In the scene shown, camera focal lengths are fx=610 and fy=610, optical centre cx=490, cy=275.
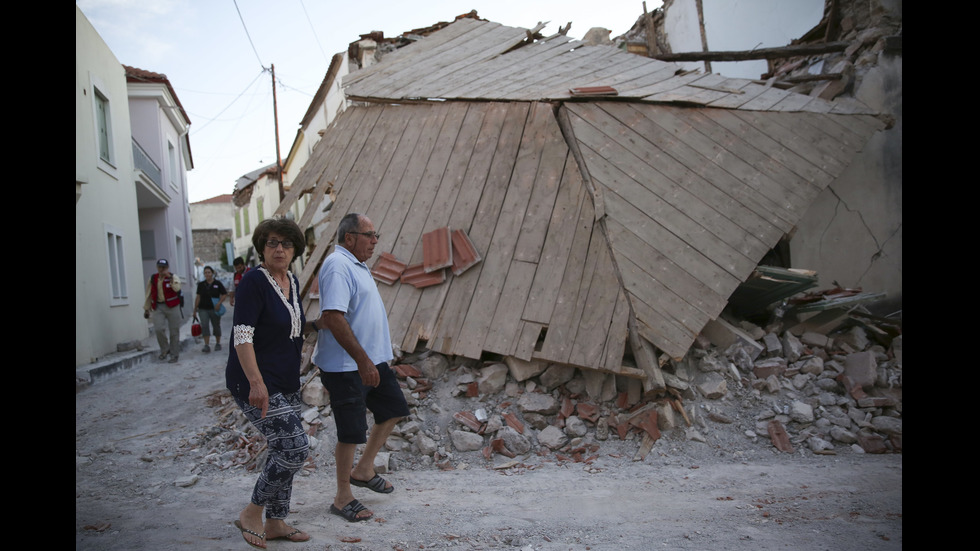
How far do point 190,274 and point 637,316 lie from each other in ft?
64.2

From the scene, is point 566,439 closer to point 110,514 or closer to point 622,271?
point 622,271

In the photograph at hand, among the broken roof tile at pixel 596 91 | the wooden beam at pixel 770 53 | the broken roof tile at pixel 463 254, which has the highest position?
the wooden beam at pixel 770 53

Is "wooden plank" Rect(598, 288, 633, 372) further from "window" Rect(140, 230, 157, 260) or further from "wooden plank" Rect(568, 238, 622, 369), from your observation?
"window" Rect(140, 230, 157, 260)

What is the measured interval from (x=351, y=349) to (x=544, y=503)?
1530mm

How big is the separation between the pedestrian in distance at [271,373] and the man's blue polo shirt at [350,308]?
28cm

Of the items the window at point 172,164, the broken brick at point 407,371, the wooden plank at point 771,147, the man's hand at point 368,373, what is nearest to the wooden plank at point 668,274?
the wooden plank at point 771,147

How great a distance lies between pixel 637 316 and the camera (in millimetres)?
4832

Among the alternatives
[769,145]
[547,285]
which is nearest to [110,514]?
[547,285]

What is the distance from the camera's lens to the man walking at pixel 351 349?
11.0ft

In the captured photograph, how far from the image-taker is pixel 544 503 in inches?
147

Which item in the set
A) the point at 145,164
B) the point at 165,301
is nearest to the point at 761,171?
the point at 165,301

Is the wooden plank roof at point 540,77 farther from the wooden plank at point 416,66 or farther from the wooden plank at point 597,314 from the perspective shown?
the wooden plank at point 597,314

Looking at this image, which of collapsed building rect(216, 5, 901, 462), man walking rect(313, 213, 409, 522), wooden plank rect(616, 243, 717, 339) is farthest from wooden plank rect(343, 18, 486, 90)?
man walking rect(313, 213, 409, 522)

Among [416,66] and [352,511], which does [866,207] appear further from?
[352,511]
